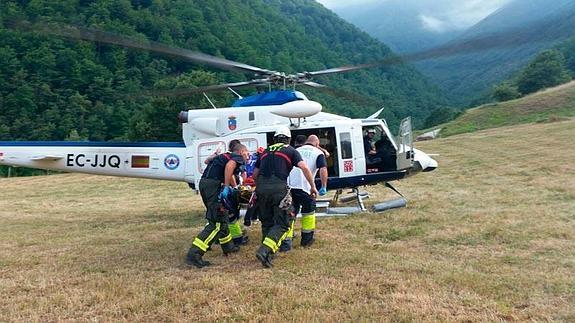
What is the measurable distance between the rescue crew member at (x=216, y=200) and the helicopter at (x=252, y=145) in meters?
2.38

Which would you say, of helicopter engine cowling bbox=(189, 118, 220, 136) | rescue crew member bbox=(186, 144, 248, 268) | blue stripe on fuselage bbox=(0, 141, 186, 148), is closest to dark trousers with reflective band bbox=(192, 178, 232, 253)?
rescue crew member bbox=(186, 144, 248, 268)

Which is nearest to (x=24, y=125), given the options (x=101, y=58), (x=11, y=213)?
(x=101, y=58)

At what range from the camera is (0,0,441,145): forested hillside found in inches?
1721

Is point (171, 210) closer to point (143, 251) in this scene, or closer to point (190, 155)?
point (190, 155)

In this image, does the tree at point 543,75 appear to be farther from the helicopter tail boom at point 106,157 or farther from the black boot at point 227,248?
the black boot at point 227,248

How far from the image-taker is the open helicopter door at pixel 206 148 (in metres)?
8.55

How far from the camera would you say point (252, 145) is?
8.53 metres

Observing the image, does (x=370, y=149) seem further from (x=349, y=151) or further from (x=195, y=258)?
(x=195, y=258)

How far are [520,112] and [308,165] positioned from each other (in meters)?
35.6

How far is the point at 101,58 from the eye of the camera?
57375 mm

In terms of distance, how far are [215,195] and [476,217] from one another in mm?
4380

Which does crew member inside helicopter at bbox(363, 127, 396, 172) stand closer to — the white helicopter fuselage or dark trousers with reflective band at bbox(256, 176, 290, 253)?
the white helicopter fuselage

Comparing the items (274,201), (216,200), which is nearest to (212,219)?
(216,200)

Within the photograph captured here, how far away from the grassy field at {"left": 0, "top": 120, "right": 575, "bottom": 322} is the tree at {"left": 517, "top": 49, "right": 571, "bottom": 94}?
61716mm
